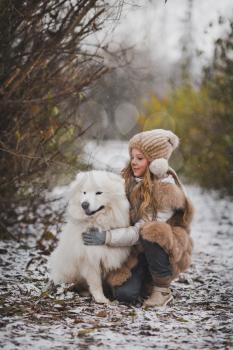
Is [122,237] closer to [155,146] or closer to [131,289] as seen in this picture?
[131,289]

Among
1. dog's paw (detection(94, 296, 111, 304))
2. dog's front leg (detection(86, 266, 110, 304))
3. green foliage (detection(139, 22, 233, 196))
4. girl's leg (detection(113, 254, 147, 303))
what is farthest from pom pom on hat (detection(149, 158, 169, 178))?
green foliage (detection(139, 22, 233, 196))

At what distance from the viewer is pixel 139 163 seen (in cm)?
427

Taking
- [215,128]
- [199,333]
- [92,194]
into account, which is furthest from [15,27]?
[215,128]

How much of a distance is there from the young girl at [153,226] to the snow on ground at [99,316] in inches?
8.7

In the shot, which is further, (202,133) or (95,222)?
(202,133)

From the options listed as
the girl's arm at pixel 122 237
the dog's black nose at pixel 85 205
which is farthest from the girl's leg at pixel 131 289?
the dog's black nose at pixel 85 205

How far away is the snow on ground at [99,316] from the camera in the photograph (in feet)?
10.00

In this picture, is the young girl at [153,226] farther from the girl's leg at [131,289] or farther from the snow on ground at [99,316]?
the snow on ground at [99,316]

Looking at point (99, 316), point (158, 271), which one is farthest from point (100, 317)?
point (158, 271)

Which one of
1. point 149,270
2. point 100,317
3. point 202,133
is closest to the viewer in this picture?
point 100,317

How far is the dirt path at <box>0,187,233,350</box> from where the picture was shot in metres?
3.04

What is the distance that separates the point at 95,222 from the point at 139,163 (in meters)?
0.64

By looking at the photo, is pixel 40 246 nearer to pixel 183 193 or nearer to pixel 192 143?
pixel 183 193

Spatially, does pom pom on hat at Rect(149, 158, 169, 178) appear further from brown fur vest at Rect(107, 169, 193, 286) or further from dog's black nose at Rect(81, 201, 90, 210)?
dog's black nose at Rect(81, 201, 90, 210)
